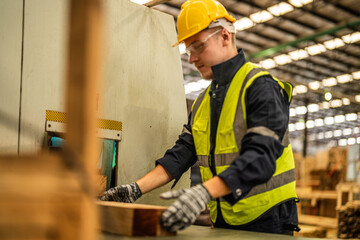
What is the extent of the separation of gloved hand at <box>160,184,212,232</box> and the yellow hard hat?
0.94m

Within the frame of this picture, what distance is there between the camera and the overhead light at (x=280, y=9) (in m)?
9.76

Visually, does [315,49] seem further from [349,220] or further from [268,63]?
[349,220]

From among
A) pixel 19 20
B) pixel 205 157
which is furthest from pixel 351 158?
pixel 19 20

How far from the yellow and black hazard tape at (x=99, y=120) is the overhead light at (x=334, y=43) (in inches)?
436

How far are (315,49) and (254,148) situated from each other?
38.5 feet

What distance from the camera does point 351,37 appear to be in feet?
37.8

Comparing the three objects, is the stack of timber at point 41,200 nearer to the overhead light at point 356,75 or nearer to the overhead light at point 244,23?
the overhead light at point 244,23

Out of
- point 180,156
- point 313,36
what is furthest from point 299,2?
point 180,156

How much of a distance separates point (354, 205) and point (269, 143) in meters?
5.90

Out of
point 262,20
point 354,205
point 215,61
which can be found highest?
point 262,20

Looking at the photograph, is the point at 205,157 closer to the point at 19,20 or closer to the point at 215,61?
the point at 215,61

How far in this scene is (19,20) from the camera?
1.84 metres

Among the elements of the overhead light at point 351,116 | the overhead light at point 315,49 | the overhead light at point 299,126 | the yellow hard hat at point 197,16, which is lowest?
the yellow hard hat at point 197,16

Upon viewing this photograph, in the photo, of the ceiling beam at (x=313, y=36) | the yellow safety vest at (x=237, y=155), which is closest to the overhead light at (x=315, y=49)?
the ceiling beam at (x=313, y=36)
